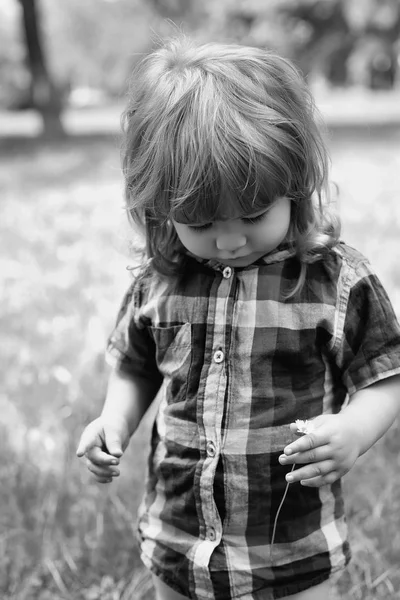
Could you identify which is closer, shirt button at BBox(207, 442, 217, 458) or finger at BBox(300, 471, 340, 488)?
finger at BBox(300, 471, 340, 488)

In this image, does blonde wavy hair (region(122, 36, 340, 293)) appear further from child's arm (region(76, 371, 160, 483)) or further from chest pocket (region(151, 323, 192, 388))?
child's arm (region(76, 371, 160, 483))

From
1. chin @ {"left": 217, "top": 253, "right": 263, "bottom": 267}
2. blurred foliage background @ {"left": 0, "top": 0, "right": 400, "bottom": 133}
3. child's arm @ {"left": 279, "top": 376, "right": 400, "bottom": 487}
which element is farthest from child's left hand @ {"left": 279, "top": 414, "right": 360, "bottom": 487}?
blurred foliage background @ {"left": 0, "top": 0, "right": 400, "bottom": 133}

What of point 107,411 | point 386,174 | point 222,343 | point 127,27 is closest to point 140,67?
point 222,343

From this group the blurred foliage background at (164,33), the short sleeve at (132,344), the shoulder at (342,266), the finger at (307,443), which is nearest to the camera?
the finger at (307,443)

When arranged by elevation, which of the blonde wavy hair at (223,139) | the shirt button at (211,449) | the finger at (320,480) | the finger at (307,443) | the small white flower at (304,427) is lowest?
the shirt button at (211,449)

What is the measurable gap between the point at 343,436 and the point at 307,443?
0.11 m

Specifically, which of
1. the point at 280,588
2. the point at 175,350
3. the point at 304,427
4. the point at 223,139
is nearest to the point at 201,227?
the point at 223,139

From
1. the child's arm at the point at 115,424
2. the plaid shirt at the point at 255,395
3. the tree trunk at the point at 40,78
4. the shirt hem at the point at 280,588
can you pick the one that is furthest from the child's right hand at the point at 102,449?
the tree trunk at the point at 40,78

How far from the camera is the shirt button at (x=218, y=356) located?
1744mm

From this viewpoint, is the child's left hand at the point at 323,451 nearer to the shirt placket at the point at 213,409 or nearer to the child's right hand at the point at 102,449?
the shirt placket at the point at 213,409

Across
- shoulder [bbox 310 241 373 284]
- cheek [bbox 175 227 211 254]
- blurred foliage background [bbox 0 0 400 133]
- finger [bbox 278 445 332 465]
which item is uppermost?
cheek [bbox 175 227 211 254]

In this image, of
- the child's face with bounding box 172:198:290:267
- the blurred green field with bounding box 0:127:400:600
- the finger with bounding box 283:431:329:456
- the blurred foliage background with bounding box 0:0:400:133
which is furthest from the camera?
the blurred foliage background with bounding box 0:0:400:133

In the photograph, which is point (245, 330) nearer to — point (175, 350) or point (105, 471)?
point (175, 350)

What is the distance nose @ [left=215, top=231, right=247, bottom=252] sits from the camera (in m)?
1.63
